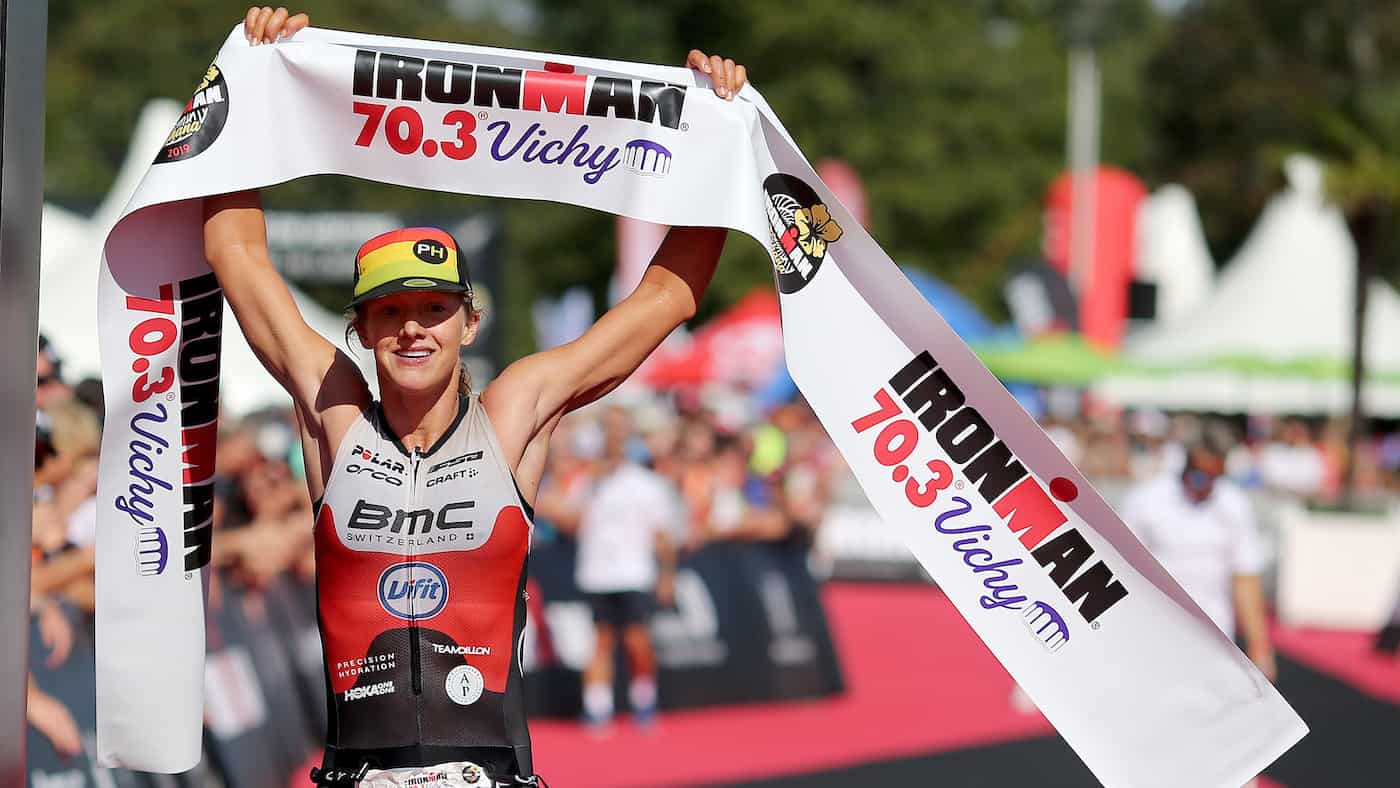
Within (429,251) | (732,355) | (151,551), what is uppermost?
(732,355)

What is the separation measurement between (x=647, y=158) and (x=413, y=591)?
1.23 meters

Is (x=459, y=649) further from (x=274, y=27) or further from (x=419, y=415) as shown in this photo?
(x=274, y=27)

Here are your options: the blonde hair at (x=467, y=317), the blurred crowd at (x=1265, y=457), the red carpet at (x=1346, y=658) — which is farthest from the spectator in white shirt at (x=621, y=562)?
the blonde hair at (x=467, y=317)

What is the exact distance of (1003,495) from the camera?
4.09 m

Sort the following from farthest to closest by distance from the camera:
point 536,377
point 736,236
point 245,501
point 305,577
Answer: point 736,236, point 305,577, point 245,501, point 536,377

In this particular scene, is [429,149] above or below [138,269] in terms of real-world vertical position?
above

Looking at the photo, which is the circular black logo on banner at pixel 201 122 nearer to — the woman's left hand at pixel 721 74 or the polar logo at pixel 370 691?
the woman's left hand at pixel 721 74

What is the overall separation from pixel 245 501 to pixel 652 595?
402 cm

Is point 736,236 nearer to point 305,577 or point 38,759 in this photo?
point 305,577

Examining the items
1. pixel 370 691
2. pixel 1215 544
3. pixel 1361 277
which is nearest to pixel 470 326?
pixel 370 691

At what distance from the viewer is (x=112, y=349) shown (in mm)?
3922

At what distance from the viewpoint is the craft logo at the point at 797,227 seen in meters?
4.11

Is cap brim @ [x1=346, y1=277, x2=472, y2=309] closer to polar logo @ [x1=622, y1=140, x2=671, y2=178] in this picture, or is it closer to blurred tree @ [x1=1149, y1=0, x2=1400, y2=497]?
polar logo @ [x1=622, y1=140, x2=671, y2=178]

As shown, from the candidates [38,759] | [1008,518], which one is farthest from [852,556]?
[1008,518]
